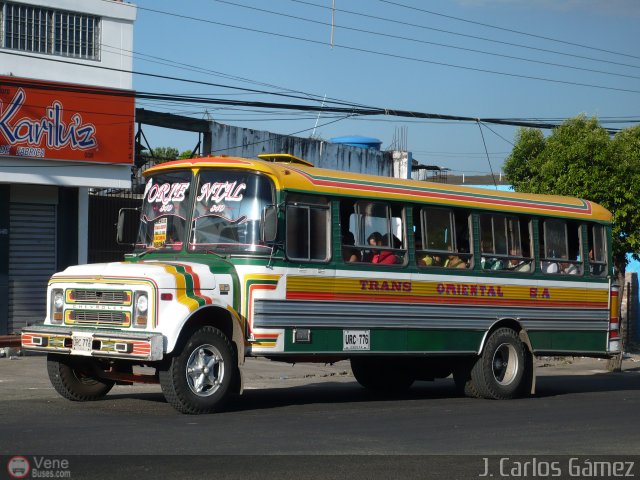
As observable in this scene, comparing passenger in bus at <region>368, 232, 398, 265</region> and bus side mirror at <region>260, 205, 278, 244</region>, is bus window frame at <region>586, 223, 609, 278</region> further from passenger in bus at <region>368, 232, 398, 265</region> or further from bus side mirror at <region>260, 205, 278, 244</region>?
bus side mirror at <region>260, 205, 278, 244</region>

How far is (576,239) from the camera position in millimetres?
15875

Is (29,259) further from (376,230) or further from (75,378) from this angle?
(376,230)

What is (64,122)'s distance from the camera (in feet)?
70.8

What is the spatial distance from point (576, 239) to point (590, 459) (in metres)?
7.42

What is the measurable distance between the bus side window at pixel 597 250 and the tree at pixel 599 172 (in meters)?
6.52

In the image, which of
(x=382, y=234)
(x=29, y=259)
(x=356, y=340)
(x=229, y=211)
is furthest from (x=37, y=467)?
(x=29, y=259)

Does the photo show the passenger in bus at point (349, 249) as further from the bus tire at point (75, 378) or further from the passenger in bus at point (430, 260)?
the bus tire at point (75, 378)

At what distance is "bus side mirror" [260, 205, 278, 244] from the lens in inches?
447

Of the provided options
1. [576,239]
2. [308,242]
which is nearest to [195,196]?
[308,242]

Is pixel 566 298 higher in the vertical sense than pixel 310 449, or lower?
higher

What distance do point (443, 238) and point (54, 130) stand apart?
414 inches

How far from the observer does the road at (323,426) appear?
8.69 m

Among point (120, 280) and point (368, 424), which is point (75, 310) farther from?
point (368, 424)

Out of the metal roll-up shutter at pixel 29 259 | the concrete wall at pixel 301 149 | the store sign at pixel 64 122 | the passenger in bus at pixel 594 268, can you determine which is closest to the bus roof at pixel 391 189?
the passenger in bus at pixel 594 268
